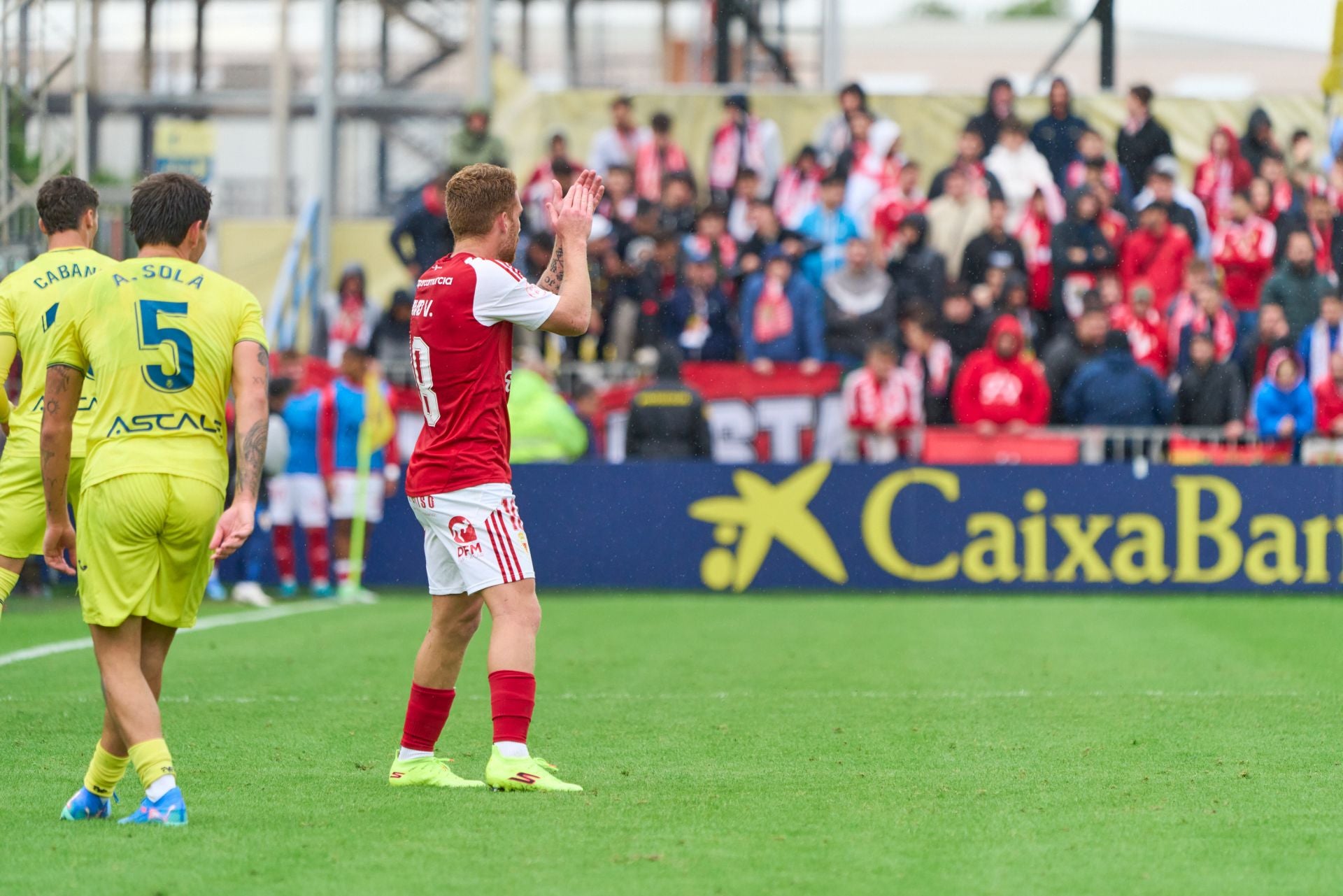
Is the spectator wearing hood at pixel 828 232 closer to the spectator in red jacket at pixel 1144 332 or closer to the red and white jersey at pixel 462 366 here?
the spectator in red jacket at pixel 1144 332

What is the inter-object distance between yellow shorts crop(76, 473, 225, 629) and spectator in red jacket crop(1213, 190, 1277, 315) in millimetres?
16496

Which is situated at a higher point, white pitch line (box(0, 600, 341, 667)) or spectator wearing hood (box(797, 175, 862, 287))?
spectator wearing hood (box(797, 175, 862, 287))

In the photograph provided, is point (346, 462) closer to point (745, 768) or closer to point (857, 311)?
point (857, 311)

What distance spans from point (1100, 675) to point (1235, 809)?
428 cm

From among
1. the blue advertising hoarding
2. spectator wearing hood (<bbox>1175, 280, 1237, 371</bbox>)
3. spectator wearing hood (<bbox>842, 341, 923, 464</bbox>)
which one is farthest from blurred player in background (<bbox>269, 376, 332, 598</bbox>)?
spectator wearing hood (<bbox>1175, 280, 1237, 371</bbox>)

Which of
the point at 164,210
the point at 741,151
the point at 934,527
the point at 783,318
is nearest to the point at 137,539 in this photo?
the point at 164,210

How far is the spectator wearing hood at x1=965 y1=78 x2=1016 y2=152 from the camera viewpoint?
21250 millimetres

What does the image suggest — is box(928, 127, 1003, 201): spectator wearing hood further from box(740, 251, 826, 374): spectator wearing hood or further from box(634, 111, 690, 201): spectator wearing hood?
box(634, 111, 690, 201): spectator wearing hood

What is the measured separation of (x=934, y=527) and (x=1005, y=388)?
166 cm

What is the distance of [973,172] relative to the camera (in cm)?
2078

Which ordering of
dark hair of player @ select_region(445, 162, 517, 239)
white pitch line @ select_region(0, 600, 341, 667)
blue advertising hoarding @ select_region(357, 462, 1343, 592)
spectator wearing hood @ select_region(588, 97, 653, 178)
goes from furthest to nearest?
1. spectator wearing hood @ select_region(588, 97, 653, 178)
2. blue advertising hoarding @ select_region(357, 462, 1343, 592)
3. white pitch line @ select_region(0, 600, 341, 667)
4. dark hair of player @ select_region(445, 162, 517, 239)

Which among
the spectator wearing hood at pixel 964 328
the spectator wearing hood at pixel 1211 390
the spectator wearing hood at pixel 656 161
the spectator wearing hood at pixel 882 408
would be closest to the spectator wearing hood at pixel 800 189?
the spectator wearing hood at pixel 656 161

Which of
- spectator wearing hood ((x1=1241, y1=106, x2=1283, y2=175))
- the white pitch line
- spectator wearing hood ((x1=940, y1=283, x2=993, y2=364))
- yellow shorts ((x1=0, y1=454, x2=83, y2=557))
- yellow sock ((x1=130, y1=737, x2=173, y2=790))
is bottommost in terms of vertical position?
the white pitch line

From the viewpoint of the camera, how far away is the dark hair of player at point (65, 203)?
7.65 m
